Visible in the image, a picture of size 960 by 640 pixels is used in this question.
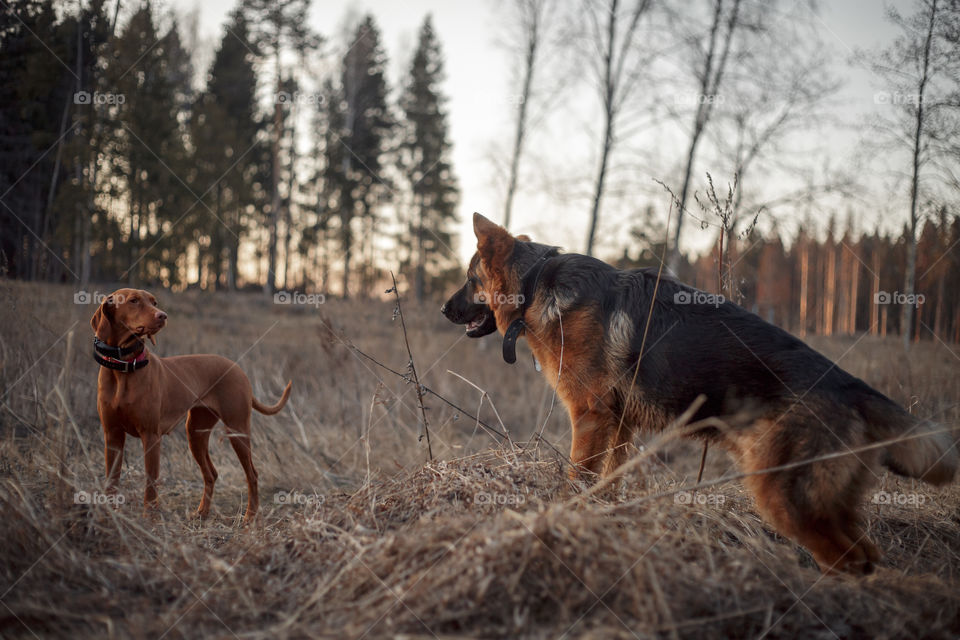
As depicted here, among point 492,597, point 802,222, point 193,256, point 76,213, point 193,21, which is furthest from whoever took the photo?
point 193,21

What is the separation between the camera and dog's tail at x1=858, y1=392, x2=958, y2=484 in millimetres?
2592

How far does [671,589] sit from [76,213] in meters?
12.4

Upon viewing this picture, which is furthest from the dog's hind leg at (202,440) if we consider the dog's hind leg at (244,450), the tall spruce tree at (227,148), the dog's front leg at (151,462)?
the tall spruce tree at (227,148)

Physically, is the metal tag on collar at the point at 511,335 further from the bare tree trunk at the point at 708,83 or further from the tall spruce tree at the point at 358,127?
the tall spruce tree at the point at 358,127

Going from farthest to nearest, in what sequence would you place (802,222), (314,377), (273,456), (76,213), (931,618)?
(802,222) < (76,213) < (314,377) < (273,456) < (931,618)

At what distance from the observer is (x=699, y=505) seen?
10.2 ft

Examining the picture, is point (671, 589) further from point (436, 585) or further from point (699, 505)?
point (699, 505)

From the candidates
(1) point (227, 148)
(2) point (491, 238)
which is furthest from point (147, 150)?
(2) point (491, 238)

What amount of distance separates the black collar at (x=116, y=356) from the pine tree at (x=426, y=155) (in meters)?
21.7

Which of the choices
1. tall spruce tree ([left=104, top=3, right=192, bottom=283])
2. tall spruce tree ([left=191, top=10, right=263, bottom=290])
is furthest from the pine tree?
tall spruce tree ([left=104, top=3, right=192, bottom=283])

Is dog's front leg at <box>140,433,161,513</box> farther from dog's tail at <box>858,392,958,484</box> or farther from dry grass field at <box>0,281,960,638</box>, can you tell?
dog's tail at <box>858,392,958,484</box>

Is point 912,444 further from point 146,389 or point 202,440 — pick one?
point 202,440

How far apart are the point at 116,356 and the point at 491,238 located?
8.73 ft

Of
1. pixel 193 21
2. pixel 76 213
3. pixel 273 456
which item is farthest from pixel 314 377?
pixel 193 21
